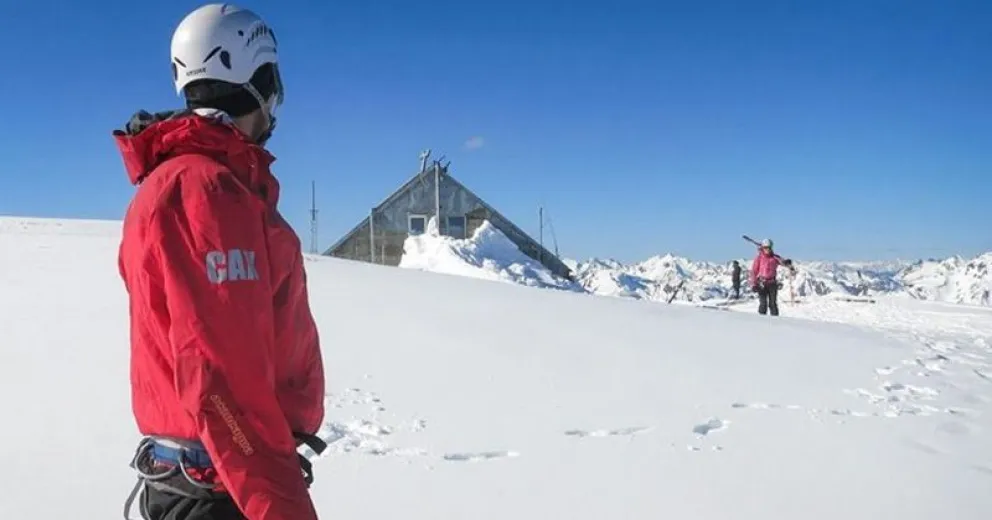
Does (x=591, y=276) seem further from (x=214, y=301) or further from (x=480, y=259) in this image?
(x=214, y=301)

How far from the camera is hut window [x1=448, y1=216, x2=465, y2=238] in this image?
26406 mm

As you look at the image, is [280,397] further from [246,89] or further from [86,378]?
[86,378]

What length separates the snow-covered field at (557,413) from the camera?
4035 millimetres

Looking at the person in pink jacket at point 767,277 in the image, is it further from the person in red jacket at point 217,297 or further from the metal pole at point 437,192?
the person in red jacket at point 217,297

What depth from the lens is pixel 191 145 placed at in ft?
5.23

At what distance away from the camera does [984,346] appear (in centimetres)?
1109

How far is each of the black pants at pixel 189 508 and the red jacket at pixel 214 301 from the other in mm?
152

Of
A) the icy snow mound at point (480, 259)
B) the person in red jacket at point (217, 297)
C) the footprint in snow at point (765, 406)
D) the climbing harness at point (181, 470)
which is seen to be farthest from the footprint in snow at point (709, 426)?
the icy snow mound at point (480, 259)

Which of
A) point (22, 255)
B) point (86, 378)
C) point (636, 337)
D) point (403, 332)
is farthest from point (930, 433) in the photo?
point (22, 255)

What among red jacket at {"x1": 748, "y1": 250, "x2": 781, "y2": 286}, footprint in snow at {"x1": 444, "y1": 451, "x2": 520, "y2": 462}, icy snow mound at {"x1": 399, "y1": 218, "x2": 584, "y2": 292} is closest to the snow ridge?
icy snow mound at {"x1": 399, "y1": 218, "x2": 584, "y2": 292}

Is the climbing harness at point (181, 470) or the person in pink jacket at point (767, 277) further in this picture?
the person in pink jacket at point (767, 277)

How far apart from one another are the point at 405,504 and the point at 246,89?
269 cm

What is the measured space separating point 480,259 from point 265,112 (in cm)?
1888

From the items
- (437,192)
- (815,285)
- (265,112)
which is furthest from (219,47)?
(815,285)
